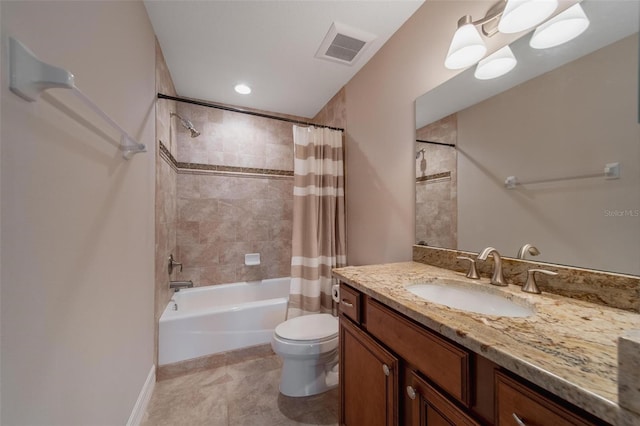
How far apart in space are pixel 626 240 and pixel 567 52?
2.21ft

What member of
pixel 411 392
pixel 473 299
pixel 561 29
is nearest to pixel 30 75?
pixel 411 392

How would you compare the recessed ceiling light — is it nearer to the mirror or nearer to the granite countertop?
the mirror

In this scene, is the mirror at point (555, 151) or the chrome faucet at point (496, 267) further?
the chrome faucet at point (496, 267)

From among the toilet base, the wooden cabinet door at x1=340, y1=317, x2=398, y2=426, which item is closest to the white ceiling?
the wooden cabinet door at x1=340, y1=317, x2=398, y2=426

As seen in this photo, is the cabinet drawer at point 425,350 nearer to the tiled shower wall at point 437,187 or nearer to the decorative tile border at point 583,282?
the decorative tile border at point 583,282

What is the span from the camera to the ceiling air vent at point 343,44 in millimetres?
1528

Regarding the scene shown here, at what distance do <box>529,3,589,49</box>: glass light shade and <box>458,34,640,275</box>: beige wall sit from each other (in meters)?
0.11

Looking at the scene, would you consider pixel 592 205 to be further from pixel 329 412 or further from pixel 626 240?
pixel 329 412

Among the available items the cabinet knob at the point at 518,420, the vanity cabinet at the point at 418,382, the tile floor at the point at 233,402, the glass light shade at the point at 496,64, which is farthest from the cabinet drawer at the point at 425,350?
the glass light shade at the point at 496,64

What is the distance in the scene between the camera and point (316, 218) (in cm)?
197

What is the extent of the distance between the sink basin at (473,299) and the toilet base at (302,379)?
882 mm

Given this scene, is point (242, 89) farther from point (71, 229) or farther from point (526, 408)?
point (526, 408)

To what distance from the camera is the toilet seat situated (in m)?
1.44

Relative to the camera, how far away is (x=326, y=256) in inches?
79.4
